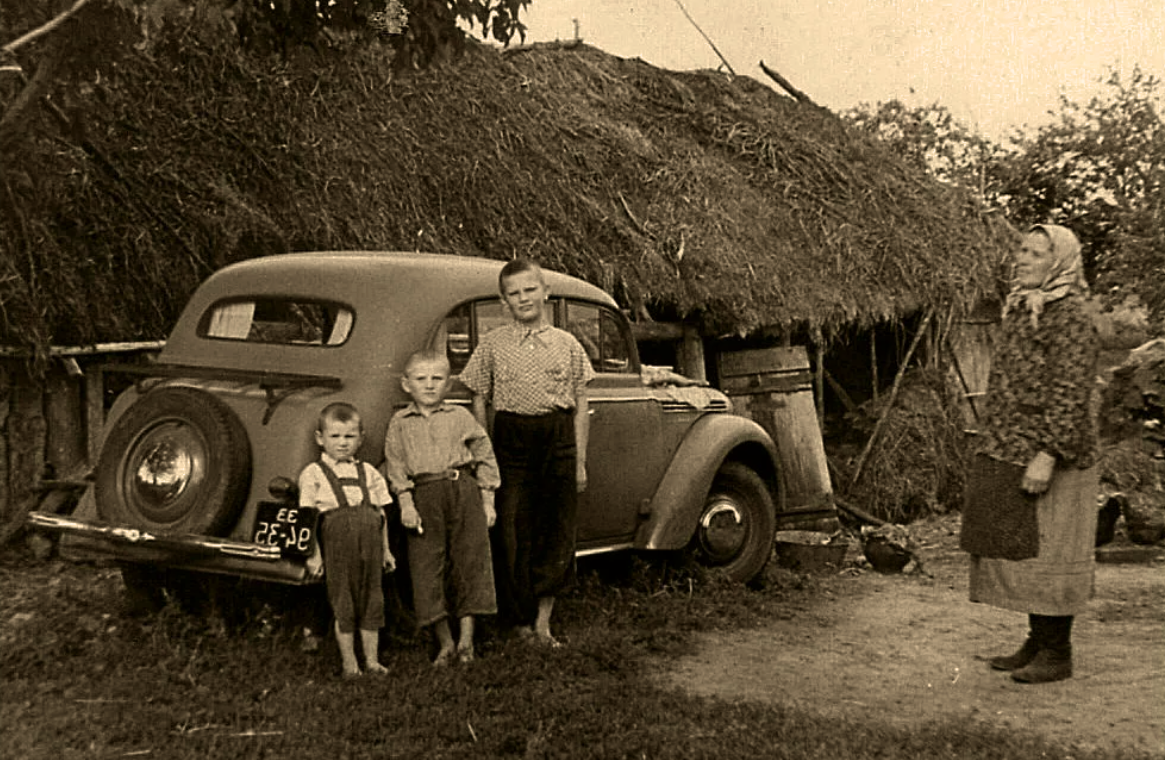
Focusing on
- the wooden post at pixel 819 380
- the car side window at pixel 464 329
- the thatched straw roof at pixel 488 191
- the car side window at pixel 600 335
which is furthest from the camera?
the wooden post at pixel 819 380

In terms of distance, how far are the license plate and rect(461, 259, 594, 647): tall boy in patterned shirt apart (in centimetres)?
94

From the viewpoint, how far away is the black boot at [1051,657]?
5.25 m

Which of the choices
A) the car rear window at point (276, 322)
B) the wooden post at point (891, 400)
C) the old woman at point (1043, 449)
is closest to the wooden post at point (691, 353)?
the wooden post at point (891, 400)

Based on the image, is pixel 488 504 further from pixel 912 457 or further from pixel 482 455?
pixel 912 457

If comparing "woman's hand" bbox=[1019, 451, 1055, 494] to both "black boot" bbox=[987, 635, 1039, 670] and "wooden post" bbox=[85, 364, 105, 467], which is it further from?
"wooden post" bbox=[85, 364, 105, 467]

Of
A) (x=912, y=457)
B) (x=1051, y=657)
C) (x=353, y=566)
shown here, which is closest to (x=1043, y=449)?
(x=1051, y=657)

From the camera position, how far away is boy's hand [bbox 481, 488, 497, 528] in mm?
5371

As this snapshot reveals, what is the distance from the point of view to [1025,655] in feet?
17.8

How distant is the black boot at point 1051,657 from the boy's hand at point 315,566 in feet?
9.23

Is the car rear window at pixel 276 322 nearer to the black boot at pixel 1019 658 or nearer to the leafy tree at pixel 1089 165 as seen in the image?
the black boot at pixel 1019 658

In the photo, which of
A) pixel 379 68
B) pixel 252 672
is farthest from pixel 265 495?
pixel 379 68

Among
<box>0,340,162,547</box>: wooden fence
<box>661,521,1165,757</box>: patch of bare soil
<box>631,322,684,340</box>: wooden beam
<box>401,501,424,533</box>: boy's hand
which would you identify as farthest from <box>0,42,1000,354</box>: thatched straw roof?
<box>661,521,1165,757</box>: patch of bare soil

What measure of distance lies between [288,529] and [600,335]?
2317mm

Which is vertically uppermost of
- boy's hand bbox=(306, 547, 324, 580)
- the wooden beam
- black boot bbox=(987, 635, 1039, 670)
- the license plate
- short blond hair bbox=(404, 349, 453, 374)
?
the wooden beam
